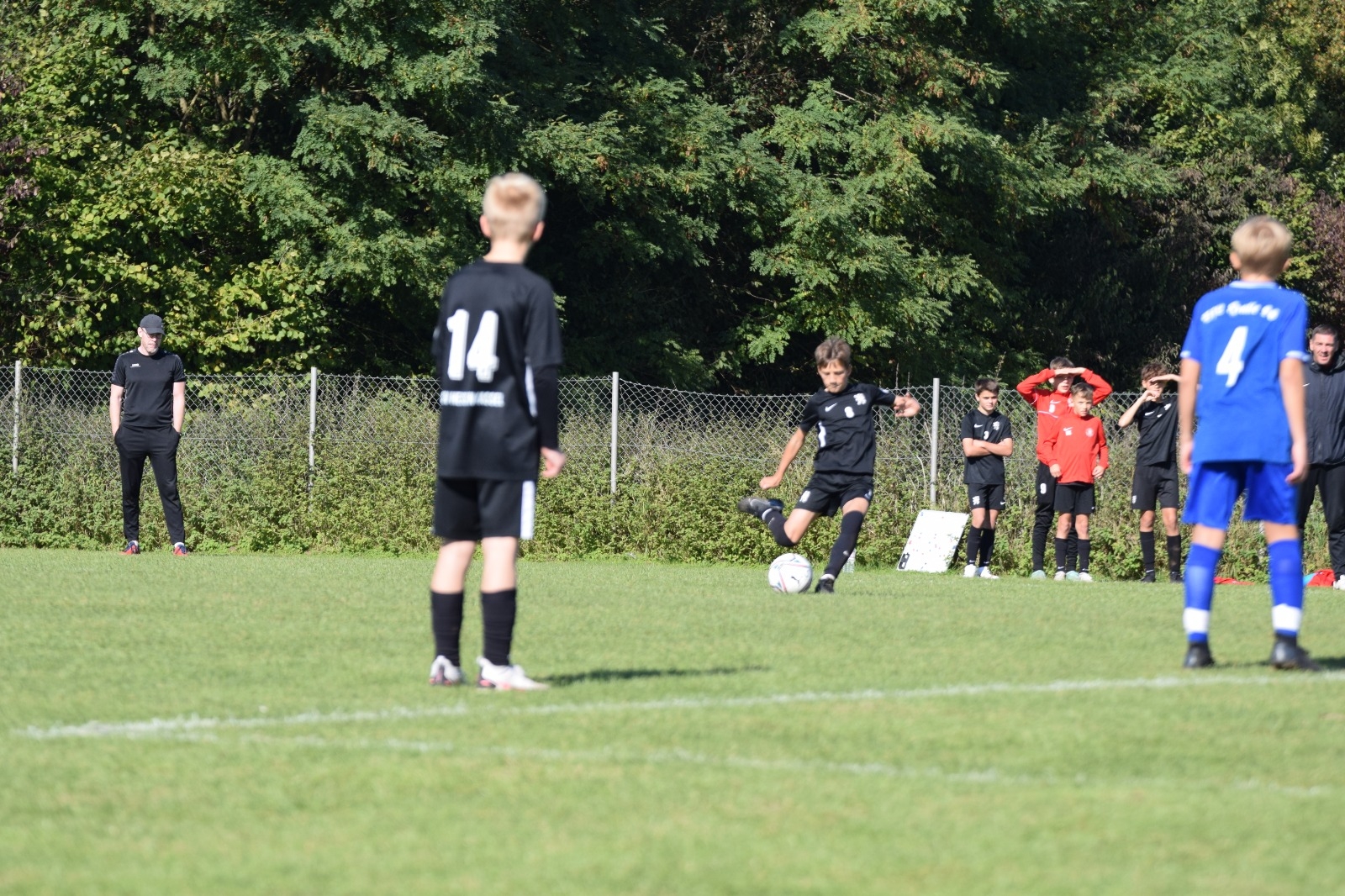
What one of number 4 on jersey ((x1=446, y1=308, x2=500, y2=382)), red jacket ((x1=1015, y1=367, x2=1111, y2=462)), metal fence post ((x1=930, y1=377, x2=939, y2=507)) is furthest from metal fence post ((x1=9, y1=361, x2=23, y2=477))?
number 4 on jersey ((x1=446, y1=308, x2=500, y2=382))

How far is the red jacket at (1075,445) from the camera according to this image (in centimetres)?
1761

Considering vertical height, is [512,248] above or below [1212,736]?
above

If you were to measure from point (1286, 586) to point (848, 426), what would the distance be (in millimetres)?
5481

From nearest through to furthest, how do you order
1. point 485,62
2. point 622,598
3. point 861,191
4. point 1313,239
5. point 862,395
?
1. point 622,598
2. point 862,395
3. point 485,62
4. point 861,191
5. point 1313,239

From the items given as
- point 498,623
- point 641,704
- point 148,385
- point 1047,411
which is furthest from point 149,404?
point 641,704

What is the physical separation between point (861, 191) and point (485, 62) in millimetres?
6596

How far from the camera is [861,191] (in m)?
30.4

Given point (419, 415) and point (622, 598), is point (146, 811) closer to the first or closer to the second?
point (622, 598)

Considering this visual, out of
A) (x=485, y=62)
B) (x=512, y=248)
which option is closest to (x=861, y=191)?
(x=485, y=62)

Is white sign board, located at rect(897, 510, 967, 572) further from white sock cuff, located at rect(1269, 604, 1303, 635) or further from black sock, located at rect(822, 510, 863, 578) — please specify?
white sock cuff, located at rect(1269, 604, 1303, 635)

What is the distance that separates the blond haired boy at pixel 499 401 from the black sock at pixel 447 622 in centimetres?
14

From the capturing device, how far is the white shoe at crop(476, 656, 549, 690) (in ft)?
22.8

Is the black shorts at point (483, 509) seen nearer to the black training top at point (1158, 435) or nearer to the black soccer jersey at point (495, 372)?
the black soccer jersey at point (495, 372)

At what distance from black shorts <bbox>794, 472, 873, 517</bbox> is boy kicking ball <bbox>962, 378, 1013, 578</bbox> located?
4885 millimetres
